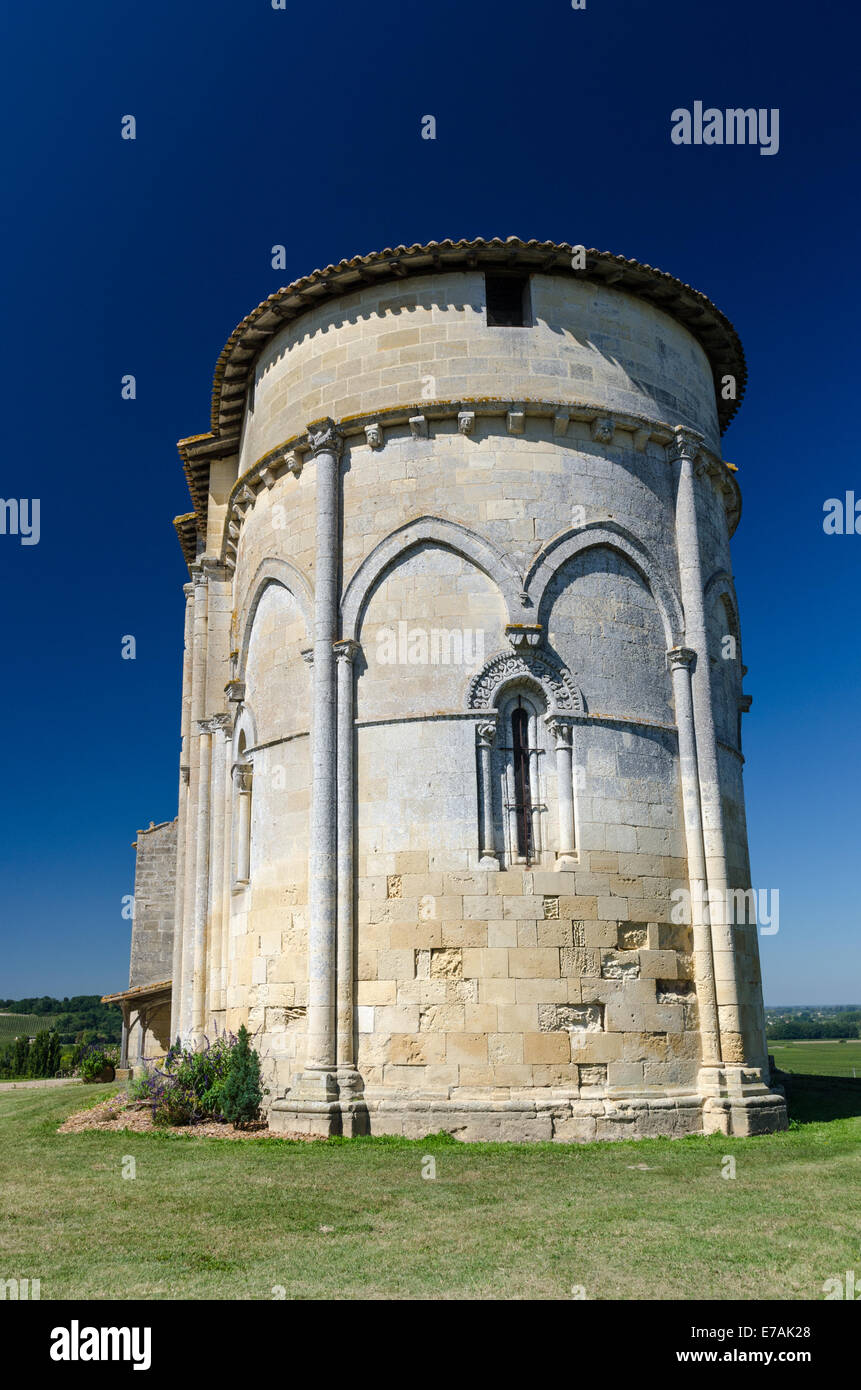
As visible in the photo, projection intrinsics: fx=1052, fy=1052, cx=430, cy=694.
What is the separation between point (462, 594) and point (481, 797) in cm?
279

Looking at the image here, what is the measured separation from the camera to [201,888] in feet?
58.8

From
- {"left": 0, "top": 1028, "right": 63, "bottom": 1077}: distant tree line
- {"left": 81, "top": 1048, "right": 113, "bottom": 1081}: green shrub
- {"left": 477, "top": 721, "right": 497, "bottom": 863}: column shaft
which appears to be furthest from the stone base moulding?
{"left": 0, "top": 1028, "right": 63, "bottom": 1077}: distant tree line

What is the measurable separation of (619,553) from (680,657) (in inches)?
67.2

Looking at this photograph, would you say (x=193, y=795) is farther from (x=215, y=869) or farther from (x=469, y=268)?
(x=469, y=268)

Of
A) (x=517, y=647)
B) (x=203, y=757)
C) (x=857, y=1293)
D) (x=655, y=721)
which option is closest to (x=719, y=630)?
(x=655, y=721)

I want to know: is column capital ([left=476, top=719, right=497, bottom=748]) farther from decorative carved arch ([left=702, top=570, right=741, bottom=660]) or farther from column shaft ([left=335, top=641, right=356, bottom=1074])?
decorative carved arch ([left=702, top=570, right=741, bottom=660])

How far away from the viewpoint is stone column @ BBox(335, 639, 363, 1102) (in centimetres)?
1299

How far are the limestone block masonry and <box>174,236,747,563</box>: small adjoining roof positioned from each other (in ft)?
0.18

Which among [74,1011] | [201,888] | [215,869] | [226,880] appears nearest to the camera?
[226,880]

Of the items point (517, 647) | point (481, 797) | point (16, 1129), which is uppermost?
point (517, 647)

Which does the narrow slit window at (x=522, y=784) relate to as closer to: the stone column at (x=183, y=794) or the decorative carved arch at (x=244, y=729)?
the decorative carved arch at (x=244, y=729)

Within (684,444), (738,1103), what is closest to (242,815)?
(738,1103)

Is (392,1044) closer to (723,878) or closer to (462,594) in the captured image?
(723,878)

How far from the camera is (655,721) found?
47.4 ft
